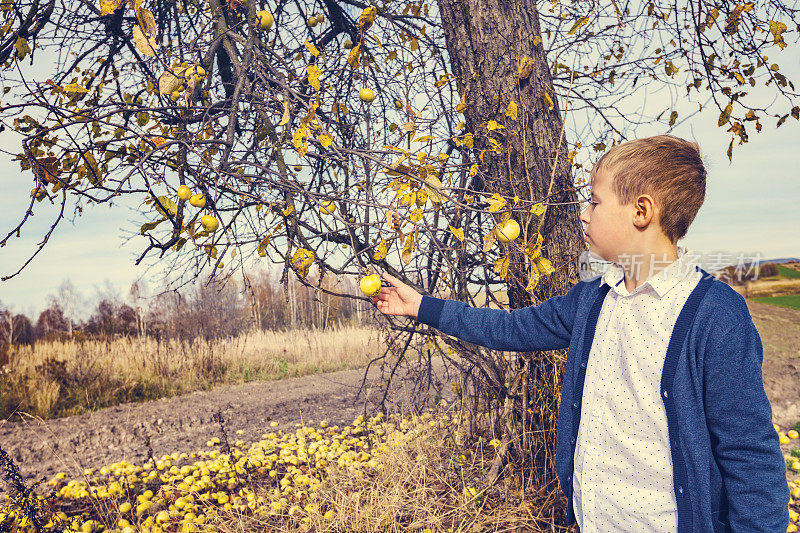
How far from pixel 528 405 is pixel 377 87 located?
2474mm

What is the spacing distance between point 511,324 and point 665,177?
0.71m

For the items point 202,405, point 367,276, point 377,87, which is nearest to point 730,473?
point 367,276

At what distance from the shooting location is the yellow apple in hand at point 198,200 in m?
1.81

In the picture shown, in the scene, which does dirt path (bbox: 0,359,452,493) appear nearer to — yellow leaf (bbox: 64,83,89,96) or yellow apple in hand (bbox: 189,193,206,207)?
yellow apple in hand (bbox: 189,193,206,207)

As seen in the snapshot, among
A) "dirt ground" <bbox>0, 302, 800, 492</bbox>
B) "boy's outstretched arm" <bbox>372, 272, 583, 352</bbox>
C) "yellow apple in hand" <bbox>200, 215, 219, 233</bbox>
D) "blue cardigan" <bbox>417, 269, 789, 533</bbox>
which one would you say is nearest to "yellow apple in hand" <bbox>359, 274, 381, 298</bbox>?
"boy's outstretched arm" <bbox>372, 272, 583, 352</bbox>

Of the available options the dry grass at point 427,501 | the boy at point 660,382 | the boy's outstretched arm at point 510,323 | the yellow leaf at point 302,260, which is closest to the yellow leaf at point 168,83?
the yellow leaf at point 302,260

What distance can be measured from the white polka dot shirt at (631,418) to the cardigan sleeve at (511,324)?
0.79ft

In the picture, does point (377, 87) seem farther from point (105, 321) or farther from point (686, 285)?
point (105, 321)

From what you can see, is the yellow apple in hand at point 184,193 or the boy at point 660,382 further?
the yellow apple in hand at point 184,193

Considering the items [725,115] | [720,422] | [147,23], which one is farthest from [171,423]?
[725,115]

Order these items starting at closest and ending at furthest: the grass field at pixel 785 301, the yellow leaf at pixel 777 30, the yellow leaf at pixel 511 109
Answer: the yellow leaf at pixel 511 109, the yellow leaf at pixel 777 30, the grass field at pixel 785 301

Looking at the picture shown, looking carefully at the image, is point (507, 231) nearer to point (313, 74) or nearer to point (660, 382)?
point (660, 382)

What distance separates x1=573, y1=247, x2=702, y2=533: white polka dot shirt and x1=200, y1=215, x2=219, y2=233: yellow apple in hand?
4.48ft

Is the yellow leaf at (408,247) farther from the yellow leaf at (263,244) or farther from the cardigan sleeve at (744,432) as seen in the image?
the cardigan sleeve at (744,432)
